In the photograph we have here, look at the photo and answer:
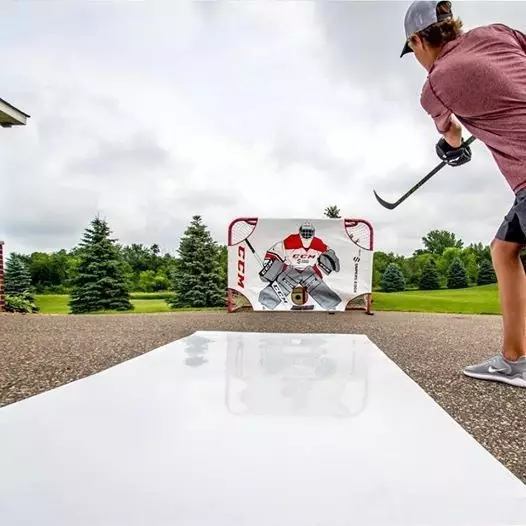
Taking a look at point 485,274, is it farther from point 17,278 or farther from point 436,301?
point 17,278

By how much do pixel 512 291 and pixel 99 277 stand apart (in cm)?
870

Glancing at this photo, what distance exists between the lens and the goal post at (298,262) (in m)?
3.61

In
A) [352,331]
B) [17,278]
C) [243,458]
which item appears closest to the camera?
[243,458]

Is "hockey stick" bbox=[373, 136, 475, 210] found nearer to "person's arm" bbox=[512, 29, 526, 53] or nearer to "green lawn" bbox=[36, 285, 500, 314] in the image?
"person's arm" bbox=[512, 29, 526, 53]

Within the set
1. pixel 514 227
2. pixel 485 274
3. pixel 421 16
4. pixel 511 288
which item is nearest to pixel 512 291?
pixel 511 288

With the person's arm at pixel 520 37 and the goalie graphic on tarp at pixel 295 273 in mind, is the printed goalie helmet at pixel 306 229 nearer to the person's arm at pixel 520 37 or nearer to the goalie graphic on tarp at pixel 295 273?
the goalie graphic on tarp at pixel 295 273

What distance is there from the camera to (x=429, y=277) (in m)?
6.71

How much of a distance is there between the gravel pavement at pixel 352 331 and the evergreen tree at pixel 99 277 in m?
5.41

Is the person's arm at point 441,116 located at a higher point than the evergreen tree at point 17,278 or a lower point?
higher

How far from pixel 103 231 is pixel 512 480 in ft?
31.0

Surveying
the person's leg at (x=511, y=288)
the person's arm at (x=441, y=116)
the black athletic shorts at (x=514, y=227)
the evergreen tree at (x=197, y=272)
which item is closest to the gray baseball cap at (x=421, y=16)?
the person's arm at (x=441, y=116)

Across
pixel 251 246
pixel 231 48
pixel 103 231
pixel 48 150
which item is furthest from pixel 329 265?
pixel 103 231

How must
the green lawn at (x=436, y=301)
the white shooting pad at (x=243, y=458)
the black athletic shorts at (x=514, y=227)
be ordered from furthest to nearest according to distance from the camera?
the green lawn at (x=436, y=301), the black athletic shorts at (x=514, y=227), the white shooting pad at (x=243, y=458)

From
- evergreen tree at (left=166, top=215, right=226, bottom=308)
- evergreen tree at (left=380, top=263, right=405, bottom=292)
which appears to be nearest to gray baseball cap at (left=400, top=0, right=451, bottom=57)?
evergreen tree at (left=380, top=263, right=405, bottom=292)
